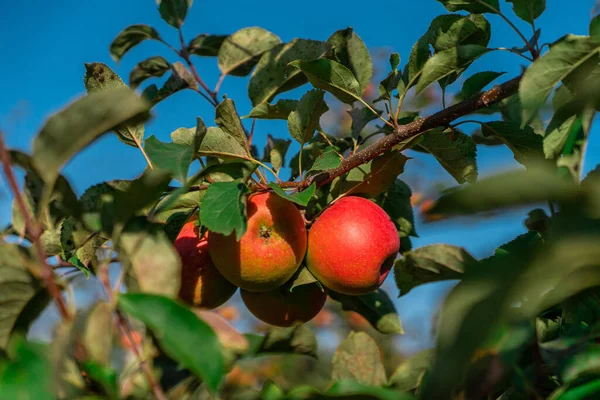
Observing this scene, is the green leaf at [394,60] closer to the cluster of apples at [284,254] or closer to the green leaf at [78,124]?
the cluster of apples at [284,254]

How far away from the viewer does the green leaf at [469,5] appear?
3.44 ft

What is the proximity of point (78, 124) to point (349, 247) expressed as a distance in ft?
2.02

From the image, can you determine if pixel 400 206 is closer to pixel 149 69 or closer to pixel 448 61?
pixel 448 61

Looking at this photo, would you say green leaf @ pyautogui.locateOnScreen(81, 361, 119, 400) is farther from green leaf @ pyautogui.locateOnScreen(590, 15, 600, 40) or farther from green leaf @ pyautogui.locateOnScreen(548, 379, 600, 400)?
green leaf @ pyautogui.locateOnScreen(590, 15, 600, 40)

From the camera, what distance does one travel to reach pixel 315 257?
112cm

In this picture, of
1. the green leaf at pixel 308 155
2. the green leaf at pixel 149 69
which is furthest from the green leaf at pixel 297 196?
the green leaf at pixel 149 69

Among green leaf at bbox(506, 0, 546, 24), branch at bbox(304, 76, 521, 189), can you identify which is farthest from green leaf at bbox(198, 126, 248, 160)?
green leaf at bbox(506, 0, 546, 24)

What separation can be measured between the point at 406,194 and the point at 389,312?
0.93 feet

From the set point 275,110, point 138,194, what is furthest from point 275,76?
point 138,194

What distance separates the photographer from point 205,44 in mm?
1616

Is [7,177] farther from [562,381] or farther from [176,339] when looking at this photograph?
[562,381]

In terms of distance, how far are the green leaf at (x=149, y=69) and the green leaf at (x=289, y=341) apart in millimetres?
985

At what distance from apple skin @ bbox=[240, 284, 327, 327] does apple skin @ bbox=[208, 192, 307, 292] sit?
0.09 metres

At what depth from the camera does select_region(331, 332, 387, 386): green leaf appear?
2.88ft
